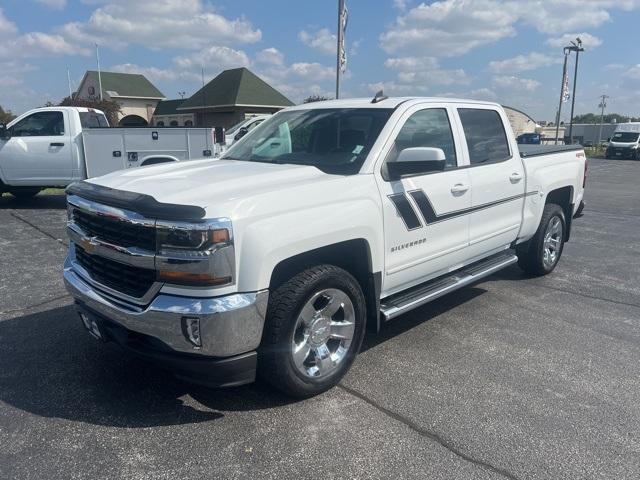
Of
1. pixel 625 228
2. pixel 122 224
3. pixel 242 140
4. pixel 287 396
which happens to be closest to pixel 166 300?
pixel 122 224

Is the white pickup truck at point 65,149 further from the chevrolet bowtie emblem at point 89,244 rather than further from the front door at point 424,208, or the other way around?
the chevrolet bowtie emblem at point 89,244

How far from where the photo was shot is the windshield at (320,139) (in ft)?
12.9

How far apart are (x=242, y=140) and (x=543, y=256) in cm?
375

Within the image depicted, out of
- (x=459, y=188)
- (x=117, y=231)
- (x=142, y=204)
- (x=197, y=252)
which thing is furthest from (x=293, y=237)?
(x=459, y=188)

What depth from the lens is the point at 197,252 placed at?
2.79 m

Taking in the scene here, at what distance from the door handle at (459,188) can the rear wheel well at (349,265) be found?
1.13 metres

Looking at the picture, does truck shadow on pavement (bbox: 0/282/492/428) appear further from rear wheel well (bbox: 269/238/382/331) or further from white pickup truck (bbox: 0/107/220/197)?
white pickup truck (bbox: 0/107/220/197)

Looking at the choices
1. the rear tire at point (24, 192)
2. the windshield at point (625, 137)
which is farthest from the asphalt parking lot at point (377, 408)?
the windshield at point (625, 137)

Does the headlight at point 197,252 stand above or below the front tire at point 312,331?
above

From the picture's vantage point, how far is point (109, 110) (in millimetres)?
37656

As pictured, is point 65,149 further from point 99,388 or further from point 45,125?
point 99,388

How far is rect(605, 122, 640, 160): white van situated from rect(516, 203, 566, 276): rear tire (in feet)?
121

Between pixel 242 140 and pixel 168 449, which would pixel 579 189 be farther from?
pixel 168 449

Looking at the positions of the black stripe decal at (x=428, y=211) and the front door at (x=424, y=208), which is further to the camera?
the black stripe decal at (x=428, y=211)
